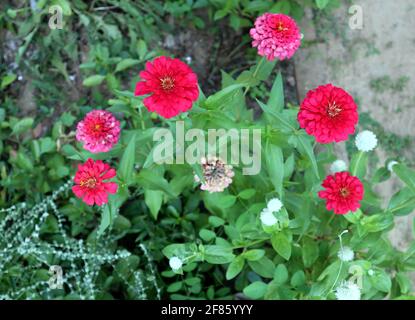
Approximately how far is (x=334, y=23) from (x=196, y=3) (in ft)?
2.24

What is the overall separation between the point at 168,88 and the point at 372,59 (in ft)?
5.05

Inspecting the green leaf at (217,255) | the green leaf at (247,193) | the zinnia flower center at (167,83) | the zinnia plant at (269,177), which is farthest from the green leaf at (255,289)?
the zinnia flower center at (167,83)

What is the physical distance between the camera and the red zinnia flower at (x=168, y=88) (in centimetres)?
134

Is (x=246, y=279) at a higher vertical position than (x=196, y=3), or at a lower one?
lower

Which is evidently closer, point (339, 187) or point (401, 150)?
point (339, 187)

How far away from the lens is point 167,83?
4.46ft

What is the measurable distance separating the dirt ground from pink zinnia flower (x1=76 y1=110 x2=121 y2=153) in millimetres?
1254

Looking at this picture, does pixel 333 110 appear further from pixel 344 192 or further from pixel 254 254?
pixel 254 254

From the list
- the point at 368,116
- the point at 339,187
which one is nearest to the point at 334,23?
the point at 368,116

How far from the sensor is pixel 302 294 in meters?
1.85

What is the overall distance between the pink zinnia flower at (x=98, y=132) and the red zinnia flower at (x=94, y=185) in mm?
94

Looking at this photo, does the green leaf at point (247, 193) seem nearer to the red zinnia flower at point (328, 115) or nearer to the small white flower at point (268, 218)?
the small white flower at point (268, 218)

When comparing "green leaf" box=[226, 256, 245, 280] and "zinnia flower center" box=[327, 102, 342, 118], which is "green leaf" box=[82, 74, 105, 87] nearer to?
"green leaf" box=[226, 256, 245, 280]
